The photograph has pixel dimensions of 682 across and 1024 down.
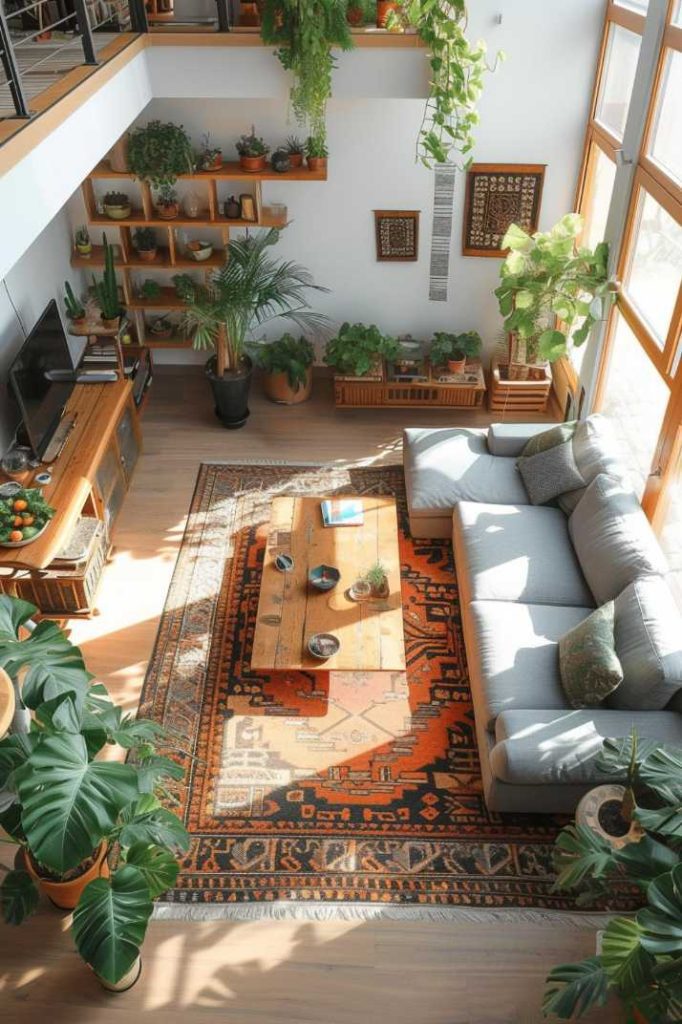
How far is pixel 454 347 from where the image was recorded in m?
6.87

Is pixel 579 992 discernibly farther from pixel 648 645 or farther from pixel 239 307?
pixel 239 307

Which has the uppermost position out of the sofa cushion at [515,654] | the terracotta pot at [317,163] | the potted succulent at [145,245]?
the terracotta pot at [317,163]

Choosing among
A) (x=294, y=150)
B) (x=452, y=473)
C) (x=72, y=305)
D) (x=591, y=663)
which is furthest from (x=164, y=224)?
(x=591, y=663)

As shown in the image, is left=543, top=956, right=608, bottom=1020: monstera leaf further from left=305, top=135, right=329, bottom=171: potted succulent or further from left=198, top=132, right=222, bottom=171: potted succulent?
left=198, top=132, right=222, bottom=171: potted succulent

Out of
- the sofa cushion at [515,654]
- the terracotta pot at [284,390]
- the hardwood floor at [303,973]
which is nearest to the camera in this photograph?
the hardwood floor at [303,973]

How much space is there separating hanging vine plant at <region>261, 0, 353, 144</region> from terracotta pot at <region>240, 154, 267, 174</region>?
88 centimetres

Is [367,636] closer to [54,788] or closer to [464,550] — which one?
[464,550]

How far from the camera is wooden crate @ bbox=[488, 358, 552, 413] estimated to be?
674 cm

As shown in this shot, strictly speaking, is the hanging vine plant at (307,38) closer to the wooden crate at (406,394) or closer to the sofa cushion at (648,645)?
the wooden crate at (406,394)

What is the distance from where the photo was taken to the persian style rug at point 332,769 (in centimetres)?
387

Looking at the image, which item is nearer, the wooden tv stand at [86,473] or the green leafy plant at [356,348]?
the wooden tv stand at [86,473]

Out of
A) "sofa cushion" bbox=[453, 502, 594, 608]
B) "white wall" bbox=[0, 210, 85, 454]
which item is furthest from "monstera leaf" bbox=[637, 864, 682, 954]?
"white wall" bbox=[0, 210, 85, 454]

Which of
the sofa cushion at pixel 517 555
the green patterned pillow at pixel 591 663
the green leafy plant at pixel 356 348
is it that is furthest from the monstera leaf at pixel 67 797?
the green leafy plant at pixel 356 348

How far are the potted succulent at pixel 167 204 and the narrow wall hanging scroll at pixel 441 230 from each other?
78.7 inches
